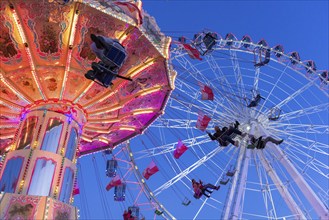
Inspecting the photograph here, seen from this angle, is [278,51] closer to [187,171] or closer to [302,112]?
[302,112]

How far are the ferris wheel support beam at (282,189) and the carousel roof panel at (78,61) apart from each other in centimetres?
684

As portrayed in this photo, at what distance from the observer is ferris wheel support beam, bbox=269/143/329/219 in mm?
15727

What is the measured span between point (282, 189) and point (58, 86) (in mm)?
11274

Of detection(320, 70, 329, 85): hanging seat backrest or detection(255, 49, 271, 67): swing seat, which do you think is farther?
detection(320, 70, 329, 85): hanging seat backrest

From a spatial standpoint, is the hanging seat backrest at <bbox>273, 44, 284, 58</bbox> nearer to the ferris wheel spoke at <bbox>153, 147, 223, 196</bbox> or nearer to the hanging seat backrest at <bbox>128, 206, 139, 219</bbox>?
the ferris wheel spoke at <bbox>153, 147, 223, 196</bbox>

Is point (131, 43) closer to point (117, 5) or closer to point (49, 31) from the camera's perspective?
point (117, 5)

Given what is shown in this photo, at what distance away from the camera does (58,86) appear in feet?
41.0

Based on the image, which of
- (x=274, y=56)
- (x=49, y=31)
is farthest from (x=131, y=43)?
(x=274, y=56)

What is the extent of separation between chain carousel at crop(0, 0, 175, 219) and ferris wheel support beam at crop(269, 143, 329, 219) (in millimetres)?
Answer: 6745

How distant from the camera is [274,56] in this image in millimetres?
21141

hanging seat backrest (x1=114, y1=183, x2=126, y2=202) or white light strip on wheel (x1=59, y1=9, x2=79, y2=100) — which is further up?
hanging seat backrest (x1=114, y1=183, x2=126, y2=202)

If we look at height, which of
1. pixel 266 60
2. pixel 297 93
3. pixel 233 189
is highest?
pixel 266 60

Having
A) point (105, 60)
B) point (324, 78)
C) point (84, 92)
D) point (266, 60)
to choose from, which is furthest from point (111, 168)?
point (324, 78)

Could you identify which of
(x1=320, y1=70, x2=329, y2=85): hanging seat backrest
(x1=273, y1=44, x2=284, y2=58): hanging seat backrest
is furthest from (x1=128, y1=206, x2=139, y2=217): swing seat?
(x1=320, y1=70, x2=329, y2=85): hanging seat backrest
